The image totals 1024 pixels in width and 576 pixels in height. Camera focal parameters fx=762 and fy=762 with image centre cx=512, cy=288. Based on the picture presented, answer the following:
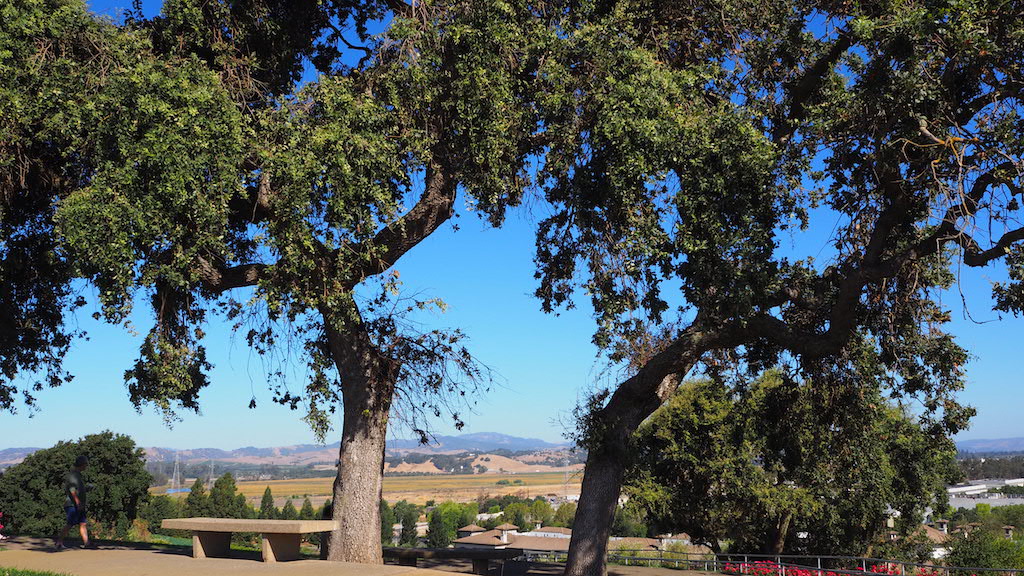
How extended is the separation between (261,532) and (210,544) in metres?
1.44

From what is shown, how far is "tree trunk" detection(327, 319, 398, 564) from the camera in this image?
9633 mm

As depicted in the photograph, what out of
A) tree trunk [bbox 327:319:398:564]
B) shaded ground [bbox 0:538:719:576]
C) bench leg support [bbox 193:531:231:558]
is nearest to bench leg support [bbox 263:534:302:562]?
shaded ground [bbox 0:538:719:576]

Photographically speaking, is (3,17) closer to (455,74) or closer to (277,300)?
(277,300)

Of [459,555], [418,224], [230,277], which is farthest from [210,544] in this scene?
[418,224]

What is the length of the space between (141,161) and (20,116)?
6.49 ft

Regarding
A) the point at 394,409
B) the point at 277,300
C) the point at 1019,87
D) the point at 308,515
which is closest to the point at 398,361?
the point at 394,409

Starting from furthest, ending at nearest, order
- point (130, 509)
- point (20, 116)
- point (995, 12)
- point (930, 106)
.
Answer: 1. point (130, 509)
2. point (20, 116)
3. point (930, 106)
4. point (995, 12)

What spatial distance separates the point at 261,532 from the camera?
30.5ft

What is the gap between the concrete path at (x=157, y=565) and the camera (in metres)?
7.98

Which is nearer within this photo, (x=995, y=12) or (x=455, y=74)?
(x=995, y=12)

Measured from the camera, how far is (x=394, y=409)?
10367 millimetres

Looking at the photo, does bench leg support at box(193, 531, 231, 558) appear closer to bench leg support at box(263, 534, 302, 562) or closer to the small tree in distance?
bench leg support at box(263, 534, 302, 562)

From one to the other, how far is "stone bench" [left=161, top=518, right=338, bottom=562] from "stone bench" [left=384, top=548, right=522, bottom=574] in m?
1.91

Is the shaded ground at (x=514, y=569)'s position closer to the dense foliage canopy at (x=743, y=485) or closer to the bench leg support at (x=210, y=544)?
the bench leg support at (x=210, y=544)
